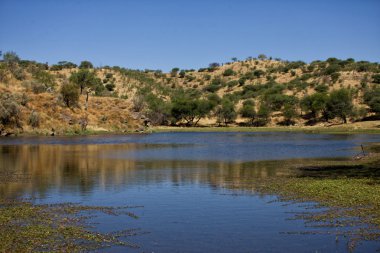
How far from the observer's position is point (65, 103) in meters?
89.1

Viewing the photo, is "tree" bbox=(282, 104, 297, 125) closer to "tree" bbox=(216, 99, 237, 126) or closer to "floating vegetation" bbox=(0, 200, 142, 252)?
"tree" bbox=(216, 99, 237, 126)

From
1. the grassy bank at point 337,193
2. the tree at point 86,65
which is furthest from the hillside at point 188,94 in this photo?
the grassy bank at point 337,193

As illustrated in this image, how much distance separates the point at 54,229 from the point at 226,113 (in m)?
101

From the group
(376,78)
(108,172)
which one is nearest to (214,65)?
(376,78)

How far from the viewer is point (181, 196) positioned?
76.3 ft

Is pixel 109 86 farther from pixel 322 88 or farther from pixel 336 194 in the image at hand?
pixel 336 194

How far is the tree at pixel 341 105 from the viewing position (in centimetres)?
10262

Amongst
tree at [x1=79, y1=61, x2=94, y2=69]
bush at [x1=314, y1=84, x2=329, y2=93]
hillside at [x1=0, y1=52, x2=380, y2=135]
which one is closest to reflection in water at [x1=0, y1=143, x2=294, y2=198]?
hillside at [x1=0, y1=52, x2=380, y2=135]

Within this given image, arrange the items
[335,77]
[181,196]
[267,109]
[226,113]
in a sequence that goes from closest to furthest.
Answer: [181,196] < [267,109] < [226,113] < [335,77]

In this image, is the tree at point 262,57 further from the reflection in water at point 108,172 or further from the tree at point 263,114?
the reflection in water at point 108,172

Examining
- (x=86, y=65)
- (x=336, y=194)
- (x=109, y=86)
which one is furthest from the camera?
(x=86, y=65)

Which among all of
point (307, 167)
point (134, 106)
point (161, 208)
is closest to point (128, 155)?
point (307, 167)

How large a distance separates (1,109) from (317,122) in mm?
66995

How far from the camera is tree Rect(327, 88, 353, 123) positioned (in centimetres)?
10262
